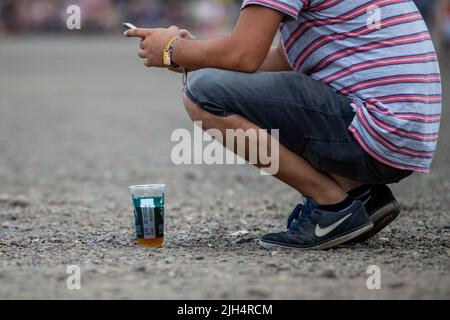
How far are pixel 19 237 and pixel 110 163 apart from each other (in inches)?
119

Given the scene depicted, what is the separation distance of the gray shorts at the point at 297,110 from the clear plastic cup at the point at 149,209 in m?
0.46

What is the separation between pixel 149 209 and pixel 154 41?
73 cm

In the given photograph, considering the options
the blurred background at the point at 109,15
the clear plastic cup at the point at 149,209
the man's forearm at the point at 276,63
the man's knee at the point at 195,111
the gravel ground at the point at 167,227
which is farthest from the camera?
the blurred background at the point at 109,15

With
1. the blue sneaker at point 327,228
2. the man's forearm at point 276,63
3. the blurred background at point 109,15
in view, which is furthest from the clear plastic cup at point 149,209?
the blurred background at point 109,15

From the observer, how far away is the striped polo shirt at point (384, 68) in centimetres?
338

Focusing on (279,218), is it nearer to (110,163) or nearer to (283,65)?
(283,65)

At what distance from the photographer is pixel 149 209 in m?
3.64

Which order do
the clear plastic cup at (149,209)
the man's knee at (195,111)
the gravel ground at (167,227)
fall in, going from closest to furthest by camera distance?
the gravel ground at (167,227)
the man's knee at (195,111)
the clear plastic cup at (149,209)

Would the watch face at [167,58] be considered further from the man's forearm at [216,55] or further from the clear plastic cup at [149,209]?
the clear plastic cup at [149,209]

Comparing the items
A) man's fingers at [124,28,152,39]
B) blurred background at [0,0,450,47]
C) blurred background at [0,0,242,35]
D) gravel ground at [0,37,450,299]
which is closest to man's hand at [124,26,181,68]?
man's fingers at [124,28,152,39]

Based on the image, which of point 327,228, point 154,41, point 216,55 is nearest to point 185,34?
point 154,41

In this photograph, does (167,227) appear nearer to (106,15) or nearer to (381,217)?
(381,217)

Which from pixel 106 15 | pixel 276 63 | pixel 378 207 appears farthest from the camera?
pixel 106 15

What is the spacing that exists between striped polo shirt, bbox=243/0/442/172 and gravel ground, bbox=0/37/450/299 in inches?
19.2
